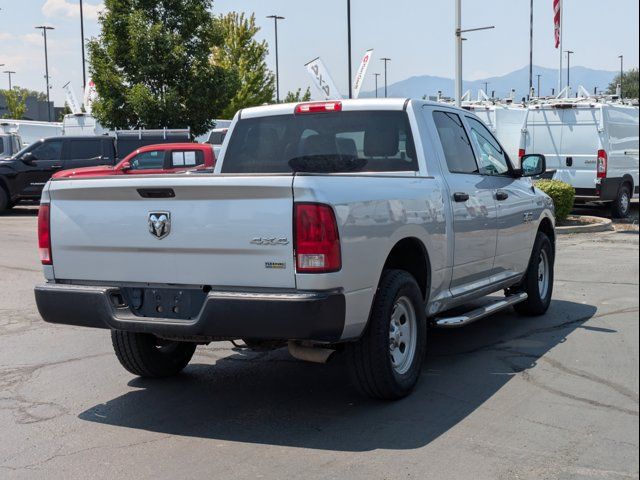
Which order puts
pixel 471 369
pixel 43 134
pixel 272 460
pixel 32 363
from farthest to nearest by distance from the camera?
pixel 43 134, pixel 32 363, pixel 471 369, pixel 272 460

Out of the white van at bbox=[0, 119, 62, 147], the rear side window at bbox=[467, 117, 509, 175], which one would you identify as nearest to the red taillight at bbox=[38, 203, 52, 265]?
the rear side window at bbox=[467, 117, 509, 175]

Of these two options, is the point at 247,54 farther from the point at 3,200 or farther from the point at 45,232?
the point at 45,232

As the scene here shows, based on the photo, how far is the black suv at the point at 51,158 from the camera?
22000mm

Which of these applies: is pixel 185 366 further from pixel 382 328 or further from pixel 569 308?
pixel 569 308

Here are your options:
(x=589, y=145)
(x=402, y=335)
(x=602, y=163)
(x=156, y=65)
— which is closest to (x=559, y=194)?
(x=602, y=163)

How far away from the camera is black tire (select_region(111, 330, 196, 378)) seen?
5883 millimetres

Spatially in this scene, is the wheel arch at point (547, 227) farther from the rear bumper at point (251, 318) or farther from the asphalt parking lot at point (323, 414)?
the rear bumper at point (251, 318)

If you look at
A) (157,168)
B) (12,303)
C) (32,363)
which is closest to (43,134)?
(157,168)

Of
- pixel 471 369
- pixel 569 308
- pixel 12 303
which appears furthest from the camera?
pixel 12 303

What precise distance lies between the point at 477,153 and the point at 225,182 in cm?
295

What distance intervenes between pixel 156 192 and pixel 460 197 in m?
2.36

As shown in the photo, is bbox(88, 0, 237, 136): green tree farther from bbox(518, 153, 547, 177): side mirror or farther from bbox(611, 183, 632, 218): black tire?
bbox(518, 153, 547, 177): side mirror

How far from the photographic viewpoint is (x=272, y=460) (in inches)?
175

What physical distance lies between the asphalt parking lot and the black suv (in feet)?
50.3
